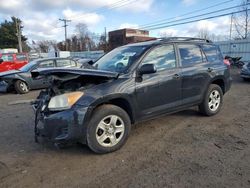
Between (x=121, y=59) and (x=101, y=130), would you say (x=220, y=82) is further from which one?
(x=101, y=130)

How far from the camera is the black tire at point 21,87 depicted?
10.0 metres

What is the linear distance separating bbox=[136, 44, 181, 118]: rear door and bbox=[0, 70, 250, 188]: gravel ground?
1.80ft

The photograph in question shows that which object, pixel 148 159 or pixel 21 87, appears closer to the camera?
pixel 148 159

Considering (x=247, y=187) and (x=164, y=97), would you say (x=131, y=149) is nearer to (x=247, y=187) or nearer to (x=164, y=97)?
(x=164, y=97)

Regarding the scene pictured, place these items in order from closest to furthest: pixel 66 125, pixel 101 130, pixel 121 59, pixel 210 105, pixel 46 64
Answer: pixel 66 125 < pixel 101 130 < pixel 121 59 < pixel 210 105 < pixel 46 64

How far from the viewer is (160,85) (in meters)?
4.42

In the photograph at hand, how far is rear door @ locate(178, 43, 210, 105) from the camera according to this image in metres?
4.91

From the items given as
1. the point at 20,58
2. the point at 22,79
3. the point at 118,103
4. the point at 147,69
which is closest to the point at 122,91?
the point at 118,103

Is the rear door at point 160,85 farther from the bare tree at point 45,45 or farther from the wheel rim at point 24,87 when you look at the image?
the bare tree at point 45,45

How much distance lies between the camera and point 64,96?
11.5 ft

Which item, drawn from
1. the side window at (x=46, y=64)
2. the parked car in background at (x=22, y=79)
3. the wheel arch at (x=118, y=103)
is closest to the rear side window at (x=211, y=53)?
the wheel arch at (x=118, y=103)

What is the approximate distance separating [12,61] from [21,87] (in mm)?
6255

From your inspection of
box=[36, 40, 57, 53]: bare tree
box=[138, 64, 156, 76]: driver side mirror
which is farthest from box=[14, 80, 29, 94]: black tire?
box=[36, 40, 57, 53]: bare tree

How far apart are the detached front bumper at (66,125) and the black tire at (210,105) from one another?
10.1 ft
